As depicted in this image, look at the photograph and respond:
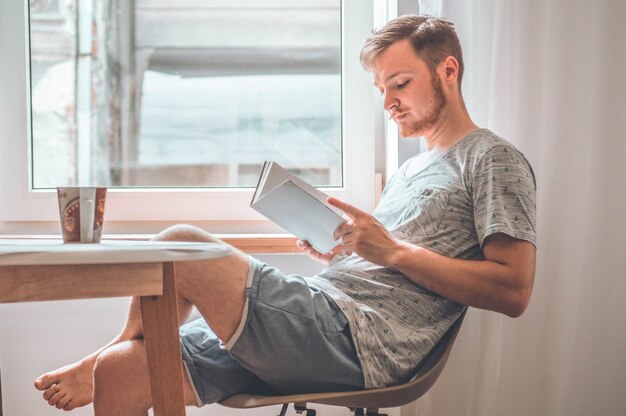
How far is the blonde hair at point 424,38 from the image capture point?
4.59 feet

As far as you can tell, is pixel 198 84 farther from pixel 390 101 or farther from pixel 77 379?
pixel 77 379

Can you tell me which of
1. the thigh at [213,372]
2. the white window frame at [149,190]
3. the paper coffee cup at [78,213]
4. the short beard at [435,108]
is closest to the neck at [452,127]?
the short beard at [435,108]

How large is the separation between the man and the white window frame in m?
0.51

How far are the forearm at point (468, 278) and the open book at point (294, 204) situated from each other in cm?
15

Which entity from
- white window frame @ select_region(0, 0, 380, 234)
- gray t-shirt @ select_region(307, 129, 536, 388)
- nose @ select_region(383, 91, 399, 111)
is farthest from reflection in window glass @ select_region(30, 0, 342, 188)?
gray t-shirt @ select_region(307, 129, 536, 388)

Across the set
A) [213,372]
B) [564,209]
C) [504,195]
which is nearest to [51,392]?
[213,372]

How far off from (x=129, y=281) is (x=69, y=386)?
516 millimetres

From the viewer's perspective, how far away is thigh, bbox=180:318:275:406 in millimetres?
1111

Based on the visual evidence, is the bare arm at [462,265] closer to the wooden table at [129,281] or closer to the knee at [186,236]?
the knee at [186,236]

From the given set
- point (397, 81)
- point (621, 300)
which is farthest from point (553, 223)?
point (397, 81)

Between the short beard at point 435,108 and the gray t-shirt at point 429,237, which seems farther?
the short beard at point 435,108

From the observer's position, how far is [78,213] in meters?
1.09

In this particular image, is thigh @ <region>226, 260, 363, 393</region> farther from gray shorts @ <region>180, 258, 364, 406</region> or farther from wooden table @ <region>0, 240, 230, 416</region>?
wooden table @ <region>0, 240, 230, 416</region>

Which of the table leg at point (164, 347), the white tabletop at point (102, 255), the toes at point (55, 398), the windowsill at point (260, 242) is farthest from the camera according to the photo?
the windowsill at point (260, 242)
